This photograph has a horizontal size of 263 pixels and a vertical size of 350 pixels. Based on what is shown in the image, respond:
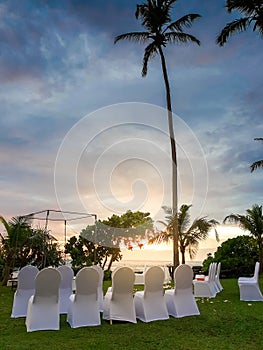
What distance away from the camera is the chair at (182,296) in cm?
738

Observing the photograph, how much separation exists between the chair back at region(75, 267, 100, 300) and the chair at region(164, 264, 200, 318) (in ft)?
5.79

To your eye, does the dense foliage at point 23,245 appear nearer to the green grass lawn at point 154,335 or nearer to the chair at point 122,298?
the chair at point 122,298

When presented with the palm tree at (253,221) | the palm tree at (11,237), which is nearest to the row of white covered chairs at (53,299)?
the palm tree at (11,237)

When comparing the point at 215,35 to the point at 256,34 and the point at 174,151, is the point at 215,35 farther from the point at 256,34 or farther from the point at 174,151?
the point at 174,151

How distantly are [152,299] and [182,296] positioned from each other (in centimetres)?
76

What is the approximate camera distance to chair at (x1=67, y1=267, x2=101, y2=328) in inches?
253

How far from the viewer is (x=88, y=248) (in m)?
28.6

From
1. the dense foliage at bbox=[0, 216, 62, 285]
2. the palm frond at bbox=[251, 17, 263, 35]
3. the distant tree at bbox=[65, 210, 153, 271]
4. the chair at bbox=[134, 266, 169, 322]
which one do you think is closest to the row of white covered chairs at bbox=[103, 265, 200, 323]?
the chair at bbox=[134, 266, 169, 322]

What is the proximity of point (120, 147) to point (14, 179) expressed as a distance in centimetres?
528

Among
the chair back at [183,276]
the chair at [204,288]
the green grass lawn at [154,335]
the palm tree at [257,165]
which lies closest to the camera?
the green grass lawn at [154,335]

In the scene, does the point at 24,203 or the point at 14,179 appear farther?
the point at 24,203

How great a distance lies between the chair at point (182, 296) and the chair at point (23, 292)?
2922 millimetres

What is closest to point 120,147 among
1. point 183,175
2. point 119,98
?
point 119,98

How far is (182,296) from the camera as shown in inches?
299
